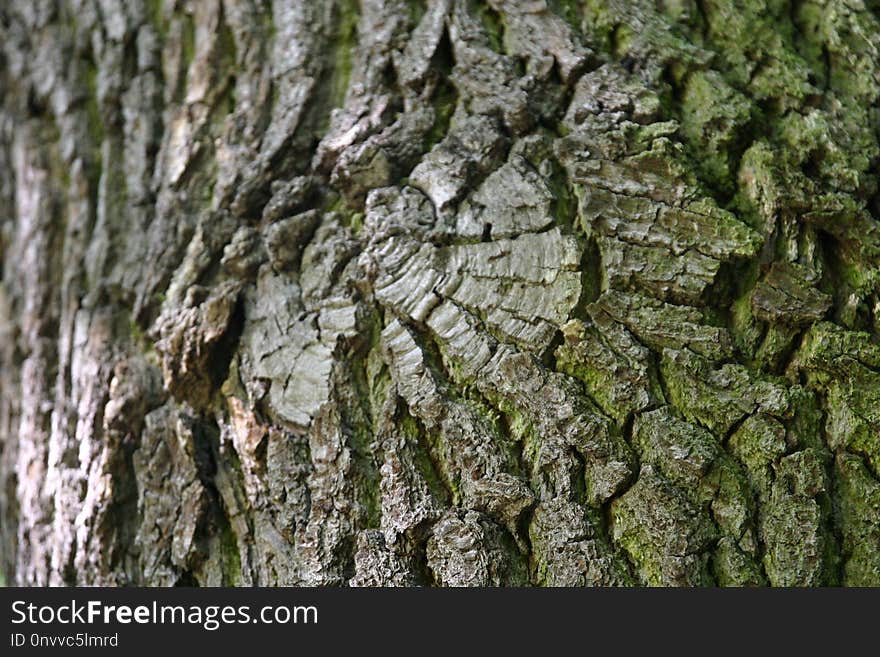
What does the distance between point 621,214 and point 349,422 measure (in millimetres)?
520

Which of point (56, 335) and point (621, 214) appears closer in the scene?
point (621, 214)

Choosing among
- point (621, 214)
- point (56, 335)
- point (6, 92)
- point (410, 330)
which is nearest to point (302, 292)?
point (410, 330)

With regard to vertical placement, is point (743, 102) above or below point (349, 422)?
above

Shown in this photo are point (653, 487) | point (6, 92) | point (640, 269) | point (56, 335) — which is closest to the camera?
point (653, 487)

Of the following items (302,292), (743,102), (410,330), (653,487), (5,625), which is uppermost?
(743,102)

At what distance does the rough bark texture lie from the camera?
3.76 ft

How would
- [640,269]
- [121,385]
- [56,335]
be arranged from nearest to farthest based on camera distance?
[640,269] → [121,385] → [56,335]

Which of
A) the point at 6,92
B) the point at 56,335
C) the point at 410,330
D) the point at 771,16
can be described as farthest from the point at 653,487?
the point at 6,92

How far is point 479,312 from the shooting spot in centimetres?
127

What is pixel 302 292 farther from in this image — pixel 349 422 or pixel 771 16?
pixel 771 16

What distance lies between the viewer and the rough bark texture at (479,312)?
1146 mm

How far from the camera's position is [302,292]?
4.56ft

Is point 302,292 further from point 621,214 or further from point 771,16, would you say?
point 771,16

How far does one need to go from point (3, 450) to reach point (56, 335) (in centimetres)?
30
